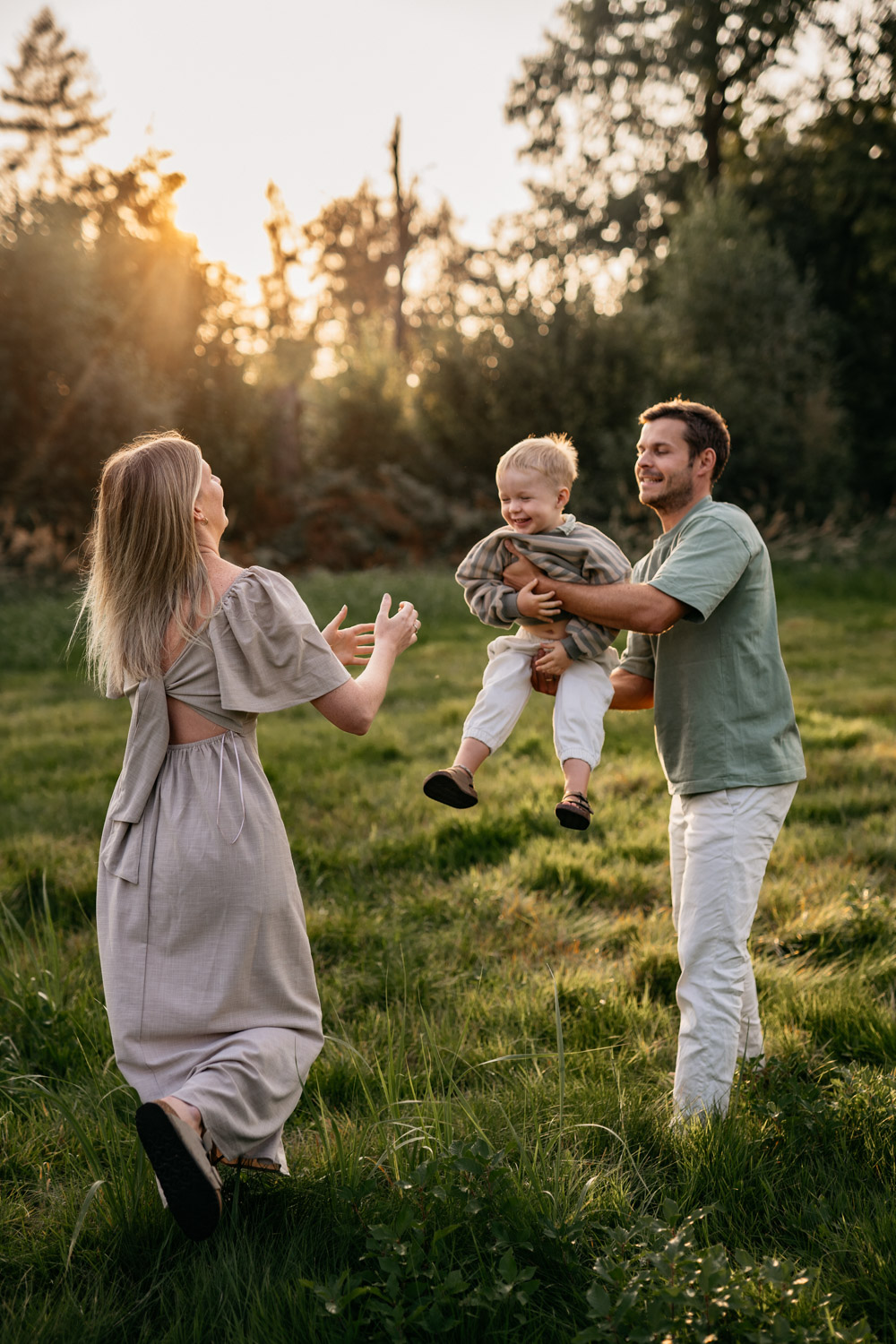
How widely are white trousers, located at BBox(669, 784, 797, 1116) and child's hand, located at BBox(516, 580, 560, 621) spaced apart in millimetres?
846

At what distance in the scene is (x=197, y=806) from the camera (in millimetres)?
2805

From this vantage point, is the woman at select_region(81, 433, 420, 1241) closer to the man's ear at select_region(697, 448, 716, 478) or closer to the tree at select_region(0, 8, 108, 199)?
the man's ear at select_region(697, 448, 716, 478)

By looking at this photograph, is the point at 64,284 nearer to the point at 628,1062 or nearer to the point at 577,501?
the point at 577,501

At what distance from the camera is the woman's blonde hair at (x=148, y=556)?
2.78 meters

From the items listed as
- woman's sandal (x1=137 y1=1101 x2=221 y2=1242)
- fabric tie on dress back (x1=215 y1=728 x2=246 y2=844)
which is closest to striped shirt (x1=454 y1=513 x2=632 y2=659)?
fabric tie on dress back (x1=215 y1=728 x2=246 y2=844)

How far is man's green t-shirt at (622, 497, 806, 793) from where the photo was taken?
3.36 meters

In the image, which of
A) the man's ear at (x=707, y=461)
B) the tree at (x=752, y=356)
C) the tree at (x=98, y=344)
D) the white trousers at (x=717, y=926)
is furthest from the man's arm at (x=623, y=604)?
the tree at (x=752, y=356)

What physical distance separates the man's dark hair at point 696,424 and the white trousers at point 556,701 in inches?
29.8

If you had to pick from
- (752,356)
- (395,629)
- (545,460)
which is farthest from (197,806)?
(752,356)

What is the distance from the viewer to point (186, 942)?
2.77 metres

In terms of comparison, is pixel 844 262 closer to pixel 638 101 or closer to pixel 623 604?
pixel 638 101

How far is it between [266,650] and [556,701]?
103 centimetres

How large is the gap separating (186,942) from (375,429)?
22512 mm

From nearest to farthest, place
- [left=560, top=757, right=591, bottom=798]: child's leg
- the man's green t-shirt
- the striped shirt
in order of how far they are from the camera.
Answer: [left=560, top=757, right=591, bottom=798]: child's leg < the striped shirt < the man's green t-shirt
